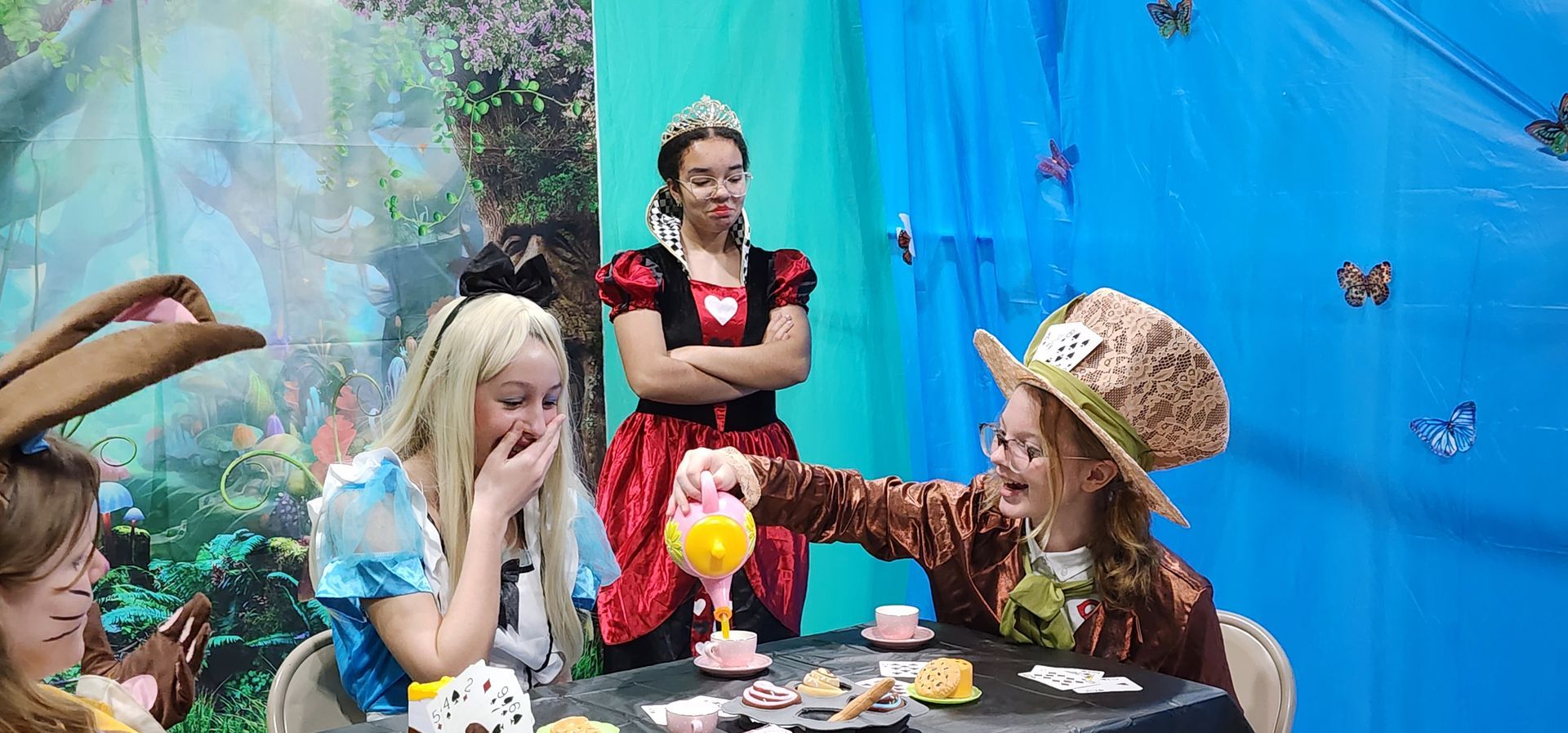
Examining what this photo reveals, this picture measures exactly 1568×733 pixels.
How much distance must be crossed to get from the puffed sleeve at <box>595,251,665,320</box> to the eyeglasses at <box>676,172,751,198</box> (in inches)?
8.5

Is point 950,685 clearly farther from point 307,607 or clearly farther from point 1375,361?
point 307,607

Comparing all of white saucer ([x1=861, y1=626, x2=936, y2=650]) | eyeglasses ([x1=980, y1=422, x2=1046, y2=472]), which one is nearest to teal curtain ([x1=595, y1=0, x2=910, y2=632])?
eyeglasses ([x1=980, y1=422, x2=1046, y2=472])

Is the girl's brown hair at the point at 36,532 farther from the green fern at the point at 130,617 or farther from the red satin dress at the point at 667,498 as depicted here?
the green fern at the point at 130,617

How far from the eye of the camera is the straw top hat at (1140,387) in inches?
95.0

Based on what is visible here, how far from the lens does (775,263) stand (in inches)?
146

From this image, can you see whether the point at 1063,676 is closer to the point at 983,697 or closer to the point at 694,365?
the point at 983,697

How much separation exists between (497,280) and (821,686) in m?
0.94

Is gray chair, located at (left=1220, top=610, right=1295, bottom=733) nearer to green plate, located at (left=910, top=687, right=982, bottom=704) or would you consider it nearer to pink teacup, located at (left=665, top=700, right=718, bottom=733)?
green plate, located at (left=910, top=687, right=982, bottom=704)

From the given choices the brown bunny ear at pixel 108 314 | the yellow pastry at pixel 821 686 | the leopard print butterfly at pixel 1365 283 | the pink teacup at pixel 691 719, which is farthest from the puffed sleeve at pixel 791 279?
the brown bunny ear at pixel 108 314

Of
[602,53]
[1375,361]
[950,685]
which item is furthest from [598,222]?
[950,685]

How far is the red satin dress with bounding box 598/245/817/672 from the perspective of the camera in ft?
11.6

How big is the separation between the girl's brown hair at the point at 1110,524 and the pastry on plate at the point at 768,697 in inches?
29.5

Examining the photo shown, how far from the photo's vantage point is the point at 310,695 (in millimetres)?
2322

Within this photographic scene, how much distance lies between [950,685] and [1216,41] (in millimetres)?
2016
